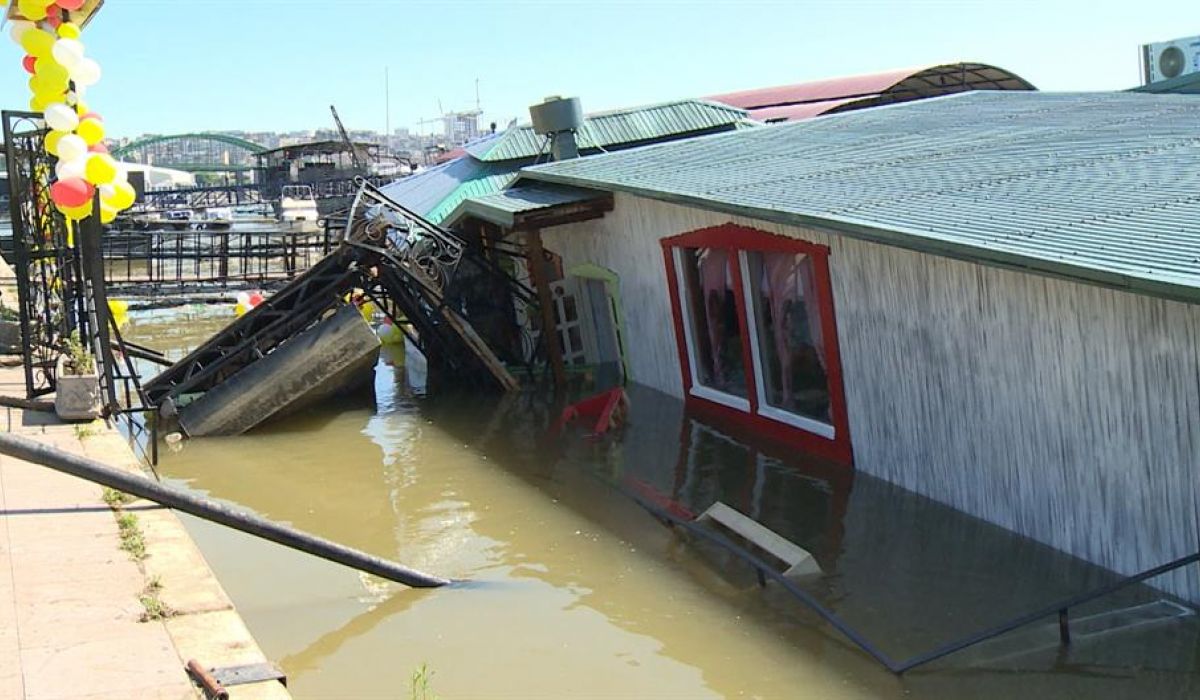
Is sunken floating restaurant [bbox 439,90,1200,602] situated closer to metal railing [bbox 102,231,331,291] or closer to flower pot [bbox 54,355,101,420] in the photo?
flower pot [bbox 54,355,101,420]

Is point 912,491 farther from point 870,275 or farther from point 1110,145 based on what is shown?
point 1110,145

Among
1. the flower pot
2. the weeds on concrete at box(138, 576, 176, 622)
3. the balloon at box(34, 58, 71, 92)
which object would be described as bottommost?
the weeds on concrete at box(138, 576, 176, 622)

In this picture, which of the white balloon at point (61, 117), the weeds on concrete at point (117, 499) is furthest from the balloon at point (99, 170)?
the weeds on concrete at point (117, 499)

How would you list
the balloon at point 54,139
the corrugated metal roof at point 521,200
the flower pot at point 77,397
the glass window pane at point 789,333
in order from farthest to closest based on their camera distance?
the corrugated metal roof at point 521,200 < the flower pot at point 77,397 < the glass window pane at point 789,333 < the balloon at point 54,139

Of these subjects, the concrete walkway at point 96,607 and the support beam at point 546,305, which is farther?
the support beam at point 546,305

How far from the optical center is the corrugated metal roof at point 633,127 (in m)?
22.9

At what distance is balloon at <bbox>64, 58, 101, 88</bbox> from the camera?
1134 centimetres

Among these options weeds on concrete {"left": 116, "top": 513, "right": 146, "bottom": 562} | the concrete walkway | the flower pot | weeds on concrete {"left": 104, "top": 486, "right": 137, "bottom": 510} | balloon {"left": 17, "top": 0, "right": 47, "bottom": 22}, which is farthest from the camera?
the flower pot

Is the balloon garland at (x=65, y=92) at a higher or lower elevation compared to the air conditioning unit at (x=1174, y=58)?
lower

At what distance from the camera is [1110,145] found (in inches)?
438

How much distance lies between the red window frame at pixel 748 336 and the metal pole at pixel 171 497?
508cm

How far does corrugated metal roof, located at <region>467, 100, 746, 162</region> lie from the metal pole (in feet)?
49.6

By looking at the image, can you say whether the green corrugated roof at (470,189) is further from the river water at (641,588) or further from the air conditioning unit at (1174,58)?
the air conditioning unit at (1174,58)

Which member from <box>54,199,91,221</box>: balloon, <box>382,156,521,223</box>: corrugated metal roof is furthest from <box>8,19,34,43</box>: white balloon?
<box>382,156,521,223</box>: corrugated metal roof
